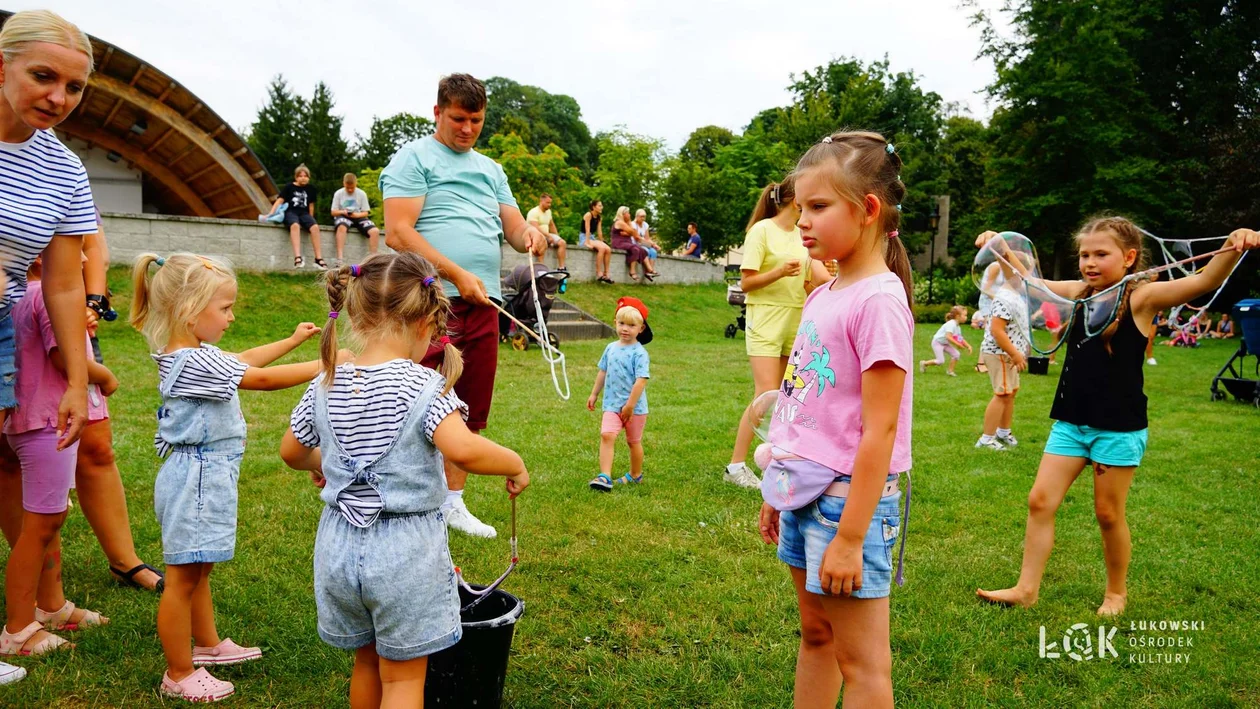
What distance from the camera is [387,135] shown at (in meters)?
53.8

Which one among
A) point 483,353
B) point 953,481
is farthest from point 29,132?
point 953,481

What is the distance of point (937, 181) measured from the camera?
4131 cm

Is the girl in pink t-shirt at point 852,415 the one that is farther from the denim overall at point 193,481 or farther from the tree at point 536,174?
the tree at point 536,174

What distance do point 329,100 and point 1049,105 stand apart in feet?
129

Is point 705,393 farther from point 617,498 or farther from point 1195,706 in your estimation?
point 1195,706

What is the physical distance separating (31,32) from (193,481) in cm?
148

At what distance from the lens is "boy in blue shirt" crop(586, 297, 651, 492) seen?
5.71 m

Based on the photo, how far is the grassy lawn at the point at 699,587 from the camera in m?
2.97

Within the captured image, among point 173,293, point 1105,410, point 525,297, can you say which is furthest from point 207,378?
point 525,297

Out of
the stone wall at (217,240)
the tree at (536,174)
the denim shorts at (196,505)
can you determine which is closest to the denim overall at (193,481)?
the denim shorts at (196,505)

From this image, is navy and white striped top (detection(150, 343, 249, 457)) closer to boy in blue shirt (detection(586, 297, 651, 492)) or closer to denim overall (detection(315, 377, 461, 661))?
denim overall (detection(315, 377, 461, 661))

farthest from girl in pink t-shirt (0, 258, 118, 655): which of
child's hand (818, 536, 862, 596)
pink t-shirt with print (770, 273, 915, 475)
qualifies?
child's hand (818, 536, 862, 596)

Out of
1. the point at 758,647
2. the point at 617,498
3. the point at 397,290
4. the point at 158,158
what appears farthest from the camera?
the point at 158,158

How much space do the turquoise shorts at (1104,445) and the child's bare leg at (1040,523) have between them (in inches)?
2.3
